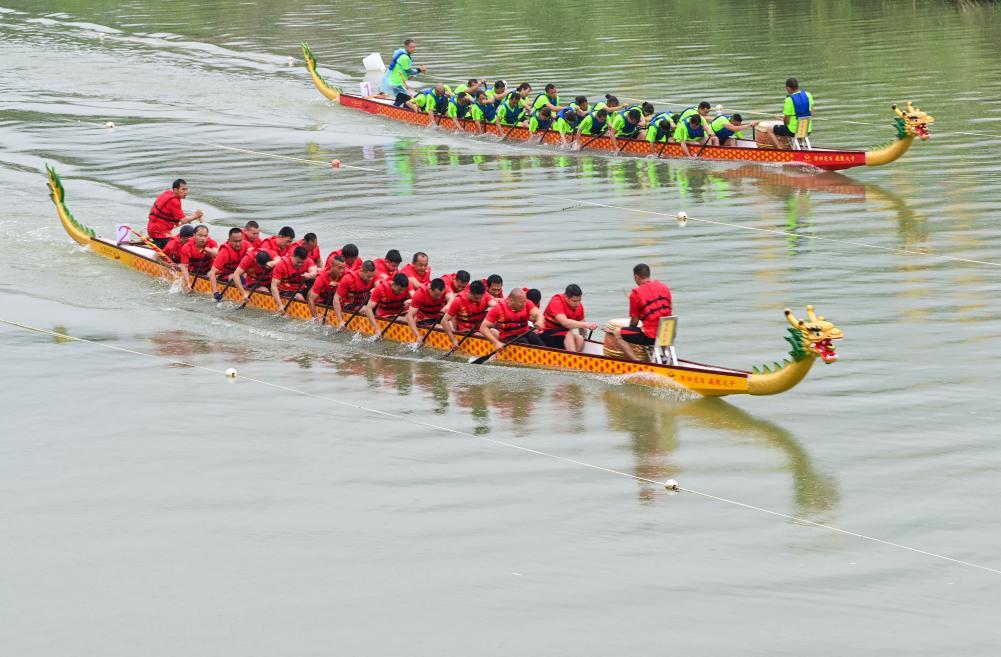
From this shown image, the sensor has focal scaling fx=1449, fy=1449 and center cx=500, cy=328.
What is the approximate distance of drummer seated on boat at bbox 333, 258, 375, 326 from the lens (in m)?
19.4

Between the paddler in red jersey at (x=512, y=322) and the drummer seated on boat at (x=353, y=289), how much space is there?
2.38 metres

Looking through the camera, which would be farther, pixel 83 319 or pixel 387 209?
pixel 387 209

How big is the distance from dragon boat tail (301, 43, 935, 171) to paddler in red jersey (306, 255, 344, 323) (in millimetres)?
11540

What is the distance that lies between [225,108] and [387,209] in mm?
12883

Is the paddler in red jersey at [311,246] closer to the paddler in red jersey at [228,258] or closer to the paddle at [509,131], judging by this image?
the paddler in red jersey at [228,258]

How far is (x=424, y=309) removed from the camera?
60.9ft

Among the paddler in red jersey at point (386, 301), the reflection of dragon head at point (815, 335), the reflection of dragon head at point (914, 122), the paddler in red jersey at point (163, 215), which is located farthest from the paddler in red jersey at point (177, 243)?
the reflection of dragon head at point (914, 122)

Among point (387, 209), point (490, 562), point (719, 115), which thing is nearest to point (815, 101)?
point (719, 115)

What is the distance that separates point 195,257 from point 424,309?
16.2ft

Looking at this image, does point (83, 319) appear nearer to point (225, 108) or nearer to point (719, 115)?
point (719, 115)

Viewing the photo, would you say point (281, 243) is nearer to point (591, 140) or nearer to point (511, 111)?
point (591, 140)

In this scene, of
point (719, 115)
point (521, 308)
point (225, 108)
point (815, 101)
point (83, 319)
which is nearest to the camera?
point (521, 308)

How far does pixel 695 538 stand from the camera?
12.9 m

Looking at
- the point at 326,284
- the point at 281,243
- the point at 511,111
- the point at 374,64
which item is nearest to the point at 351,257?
the point at 326,284
